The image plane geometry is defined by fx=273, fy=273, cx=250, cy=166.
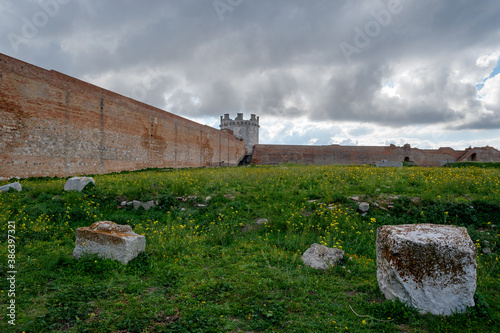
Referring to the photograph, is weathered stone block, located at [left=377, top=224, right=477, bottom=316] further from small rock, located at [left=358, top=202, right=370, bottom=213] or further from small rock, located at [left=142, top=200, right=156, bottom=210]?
small rock, located at [left=142, top=200, right=156, bottom=210]

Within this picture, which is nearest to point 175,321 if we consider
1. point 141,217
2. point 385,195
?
point 141,217

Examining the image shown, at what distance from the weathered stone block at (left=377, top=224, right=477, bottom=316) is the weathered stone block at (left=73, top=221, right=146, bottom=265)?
4.03 m

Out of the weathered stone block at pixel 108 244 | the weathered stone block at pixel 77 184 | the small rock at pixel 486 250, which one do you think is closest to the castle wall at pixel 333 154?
the weathered stone block at pixel 77 184

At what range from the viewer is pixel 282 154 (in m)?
35.8

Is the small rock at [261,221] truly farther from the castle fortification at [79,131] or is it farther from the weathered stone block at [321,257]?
the castle fortification at [79,131]

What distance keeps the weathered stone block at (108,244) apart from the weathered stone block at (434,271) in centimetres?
403

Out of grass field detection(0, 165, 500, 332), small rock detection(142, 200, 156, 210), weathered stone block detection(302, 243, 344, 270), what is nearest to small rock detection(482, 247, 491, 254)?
grass field detection(0, 165, 500, 332)

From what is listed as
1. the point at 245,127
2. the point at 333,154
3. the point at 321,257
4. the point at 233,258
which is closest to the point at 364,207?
the point at 321,257

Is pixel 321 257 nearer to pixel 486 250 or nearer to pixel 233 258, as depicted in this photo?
pixel 233 258

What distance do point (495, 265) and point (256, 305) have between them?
4.30m

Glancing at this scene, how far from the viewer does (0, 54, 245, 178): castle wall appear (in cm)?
1301

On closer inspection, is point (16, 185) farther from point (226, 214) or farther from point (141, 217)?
point (226, 214)

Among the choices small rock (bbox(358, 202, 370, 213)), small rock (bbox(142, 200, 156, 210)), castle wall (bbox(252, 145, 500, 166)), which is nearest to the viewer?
small rock (bbox(358, 202, 370, 213))

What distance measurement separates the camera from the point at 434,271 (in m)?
3.19
